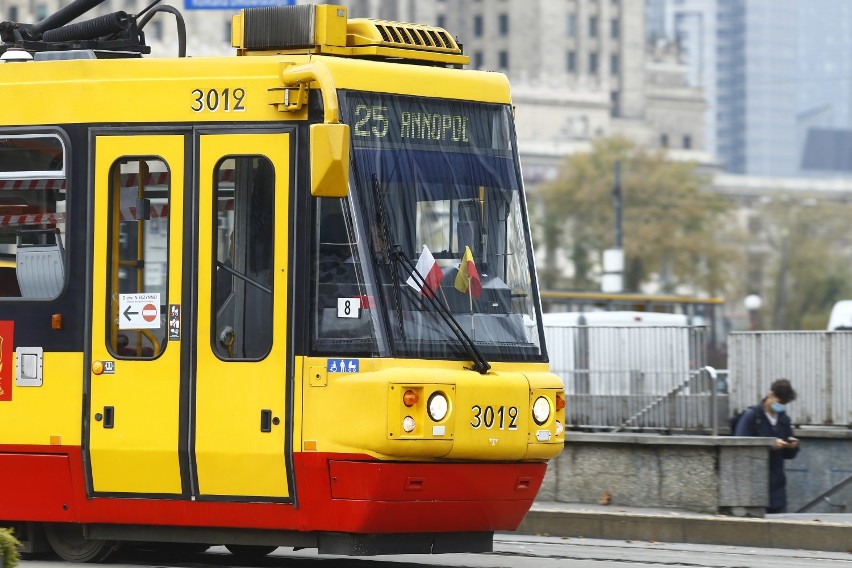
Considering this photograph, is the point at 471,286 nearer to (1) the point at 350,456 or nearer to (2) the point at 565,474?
(1) the point at 350,456

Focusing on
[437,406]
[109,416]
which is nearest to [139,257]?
[109,416]

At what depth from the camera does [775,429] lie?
1680 cm

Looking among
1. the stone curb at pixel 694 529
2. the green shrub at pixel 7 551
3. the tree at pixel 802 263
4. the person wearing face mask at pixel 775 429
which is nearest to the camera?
the green shrub at pixel 7 551

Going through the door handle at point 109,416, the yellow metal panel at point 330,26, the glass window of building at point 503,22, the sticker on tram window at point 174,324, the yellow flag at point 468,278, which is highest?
the glass window of building at point 503,22

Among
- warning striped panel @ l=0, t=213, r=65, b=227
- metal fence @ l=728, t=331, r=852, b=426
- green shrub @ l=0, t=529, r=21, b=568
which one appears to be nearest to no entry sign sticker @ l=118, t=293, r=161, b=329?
warning striped panel @ l=0, t=213, r=65, b=227

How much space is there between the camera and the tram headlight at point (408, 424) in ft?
31.5

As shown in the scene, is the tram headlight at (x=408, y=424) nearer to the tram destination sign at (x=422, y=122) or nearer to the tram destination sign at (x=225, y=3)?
the tram destination sign at (x=422, y=122)

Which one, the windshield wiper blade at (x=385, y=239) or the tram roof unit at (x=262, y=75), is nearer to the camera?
the windshield wiper blade at (x=385, y=239)

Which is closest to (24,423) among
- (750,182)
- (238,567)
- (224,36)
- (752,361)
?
(238,567)

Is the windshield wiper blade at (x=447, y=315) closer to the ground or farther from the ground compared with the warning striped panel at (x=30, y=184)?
closer to the ground

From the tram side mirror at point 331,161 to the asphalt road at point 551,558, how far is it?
2.77 meters

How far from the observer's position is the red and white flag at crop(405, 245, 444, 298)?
9867 millimetres

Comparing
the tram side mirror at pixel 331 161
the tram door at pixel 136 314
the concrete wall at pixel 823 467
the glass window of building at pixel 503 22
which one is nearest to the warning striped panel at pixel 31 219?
the tram door at pixel 136 314

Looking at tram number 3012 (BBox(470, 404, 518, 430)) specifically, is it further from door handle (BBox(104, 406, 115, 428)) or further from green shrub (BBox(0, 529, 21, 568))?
green shrub (BBox(0, 529, 21, 568))
